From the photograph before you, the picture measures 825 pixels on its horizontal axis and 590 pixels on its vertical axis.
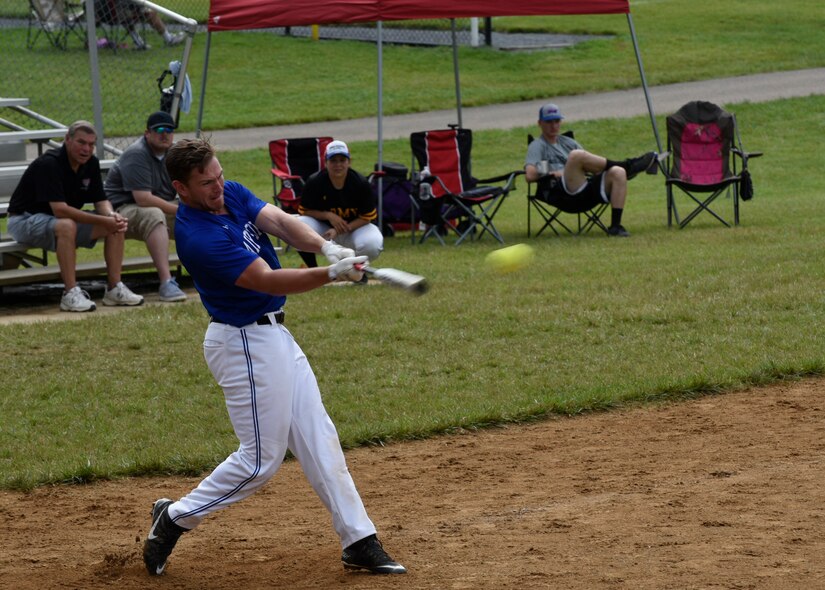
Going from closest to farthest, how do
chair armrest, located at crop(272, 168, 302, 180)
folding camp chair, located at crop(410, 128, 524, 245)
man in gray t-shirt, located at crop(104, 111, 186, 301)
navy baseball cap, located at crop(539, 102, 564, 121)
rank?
man in gray t-shirt, located at crop(104, 111, 186, 301) < chair armrest, located at crop(272, 168, 302, 180) < folding camp chair, located at crop(410, 128, 524, 245) < navy baseball cap, located at crop(539, 102, 564, 121)

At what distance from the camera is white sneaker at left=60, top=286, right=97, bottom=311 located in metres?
11.3

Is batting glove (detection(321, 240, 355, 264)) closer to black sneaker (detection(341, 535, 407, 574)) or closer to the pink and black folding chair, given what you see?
black sneaker (detection(341, 535, 407, 574))

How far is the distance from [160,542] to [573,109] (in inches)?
819

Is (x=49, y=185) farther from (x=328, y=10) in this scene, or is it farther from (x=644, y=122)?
(x=644, y=122)

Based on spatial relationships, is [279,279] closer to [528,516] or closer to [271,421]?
[271,421]

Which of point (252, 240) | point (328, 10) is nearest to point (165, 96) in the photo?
point (328, 10)

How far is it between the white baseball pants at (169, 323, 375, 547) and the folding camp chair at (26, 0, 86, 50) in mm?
9558

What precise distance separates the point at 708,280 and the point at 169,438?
221 inches

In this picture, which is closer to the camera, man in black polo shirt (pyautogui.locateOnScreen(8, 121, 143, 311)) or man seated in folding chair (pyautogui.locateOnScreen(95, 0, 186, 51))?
man in black polo shirt (pyautogui.locateOnScreen(8, 121, 143, 311))

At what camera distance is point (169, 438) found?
25.2 ft

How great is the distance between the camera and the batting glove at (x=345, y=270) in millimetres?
4812

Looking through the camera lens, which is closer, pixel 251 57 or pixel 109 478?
pixel 109 478

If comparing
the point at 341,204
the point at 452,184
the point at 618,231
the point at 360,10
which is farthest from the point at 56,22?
the point at 618,231

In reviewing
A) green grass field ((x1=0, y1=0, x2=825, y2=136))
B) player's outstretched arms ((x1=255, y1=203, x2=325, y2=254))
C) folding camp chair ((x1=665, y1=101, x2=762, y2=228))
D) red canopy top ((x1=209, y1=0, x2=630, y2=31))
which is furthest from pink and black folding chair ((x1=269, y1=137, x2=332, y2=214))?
green grass field ((x1=0, y1=0, x2=825, y2=136))
